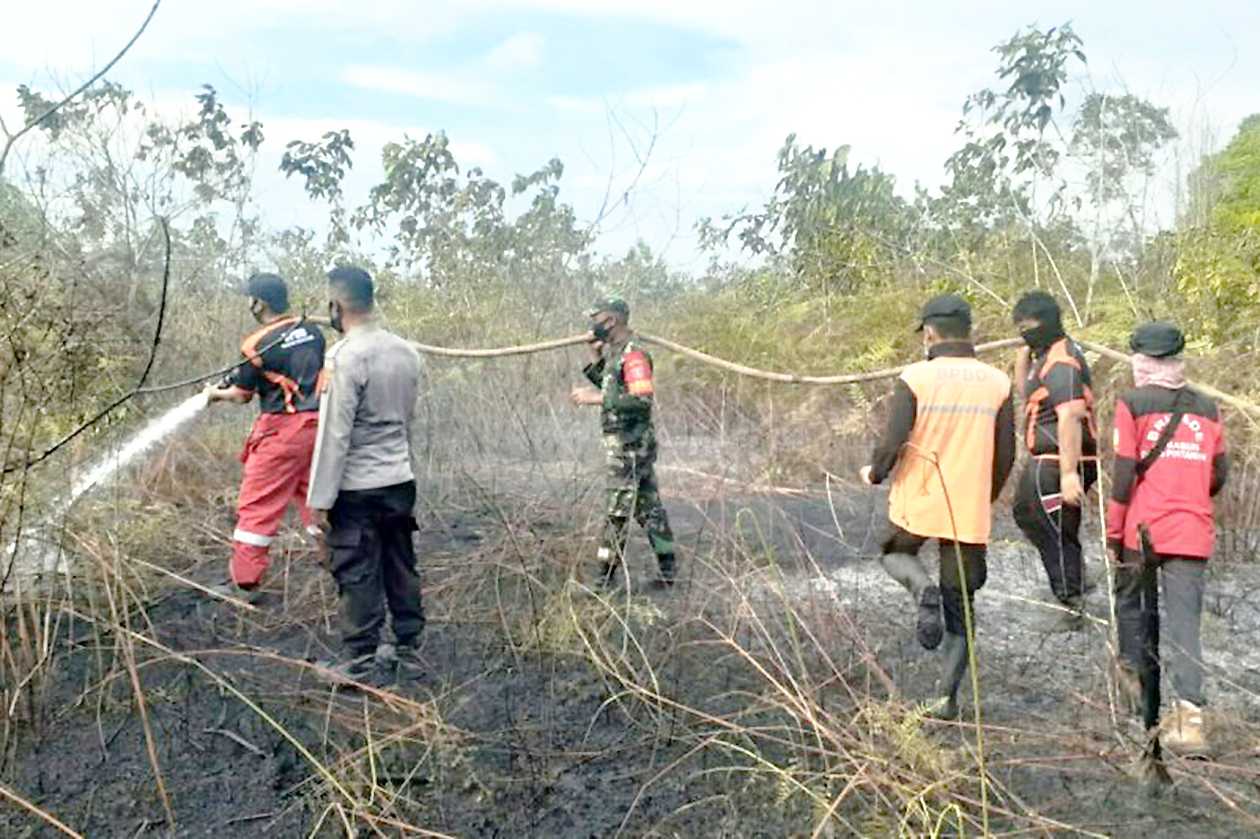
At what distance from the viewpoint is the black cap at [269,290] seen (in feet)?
18.8

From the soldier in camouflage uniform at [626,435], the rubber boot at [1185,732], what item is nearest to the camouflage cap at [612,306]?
the soldier in camouflage uniform at [626,435]

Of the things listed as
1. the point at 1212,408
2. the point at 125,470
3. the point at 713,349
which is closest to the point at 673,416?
the point at 713,349

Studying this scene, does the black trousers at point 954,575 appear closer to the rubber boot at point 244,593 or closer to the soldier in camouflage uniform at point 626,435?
the soldier in camouflage uniform at point 626,435

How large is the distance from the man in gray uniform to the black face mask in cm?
291

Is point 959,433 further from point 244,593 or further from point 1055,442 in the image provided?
point 244,593

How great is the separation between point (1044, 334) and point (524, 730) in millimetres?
3143

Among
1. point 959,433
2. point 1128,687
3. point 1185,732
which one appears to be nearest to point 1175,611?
point 1185,732

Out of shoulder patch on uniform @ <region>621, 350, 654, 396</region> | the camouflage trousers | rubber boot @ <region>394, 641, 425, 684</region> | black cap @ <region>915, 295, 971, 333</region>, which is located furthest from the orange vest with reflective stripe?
rubber boot @ <region>394, 641, 425, 684</region>

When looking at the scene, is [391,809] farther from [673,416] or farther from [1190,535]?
[673,416]

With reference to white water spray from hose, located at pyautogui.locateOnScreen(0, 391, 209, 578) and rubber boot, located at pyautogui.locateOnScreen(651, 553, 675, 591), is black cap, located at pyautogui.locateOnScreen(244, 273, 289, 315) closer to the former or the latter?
white water spray from hose, located at pyautogui.locateOnScreen(0, 391, 209, 578)

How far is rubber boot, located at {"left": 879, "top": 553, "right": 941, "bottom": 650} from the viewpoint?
449 cm

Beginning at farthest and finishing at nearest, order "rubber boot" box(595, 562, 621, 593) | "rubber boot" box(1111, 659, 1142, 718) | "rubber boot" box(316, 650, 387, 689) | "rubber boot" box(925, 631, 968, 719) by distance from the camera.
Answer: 1. "rubber boot" box(595, 562, 621, 593)
2. "rubber boot" box(316, 650, 387, 689)
3. "rubber boot" box(925, 631, 968, 719)
4. "rubber boot" box(1111, 659, 1142, 718)

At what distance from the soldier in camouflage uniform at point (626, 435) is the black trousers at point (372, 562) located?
121cm

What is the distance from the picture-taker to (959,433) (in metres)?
4.39
